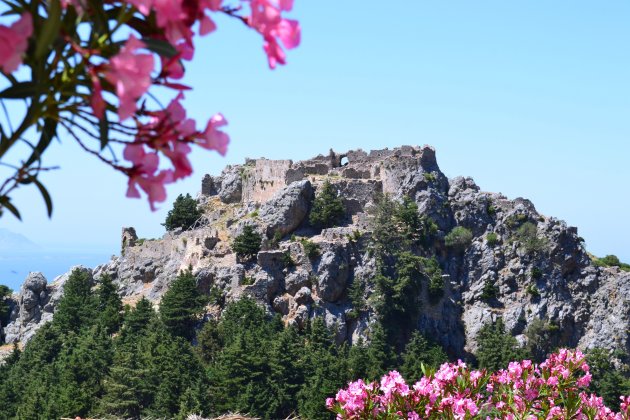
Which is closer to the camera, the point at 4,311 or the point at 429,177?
the point at 429,177

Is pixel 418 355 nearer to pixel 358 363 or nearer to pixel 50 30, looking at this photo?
pixel 358 363

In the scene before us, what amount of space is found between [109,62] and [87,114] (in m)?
0.19

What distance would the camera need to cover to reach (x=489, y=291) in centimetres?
3891

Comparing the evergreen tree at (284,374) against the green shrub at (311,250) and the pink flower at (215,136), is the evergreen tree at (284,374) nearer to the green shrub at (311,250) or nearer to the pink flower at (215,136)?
the green shrub at (311,250)

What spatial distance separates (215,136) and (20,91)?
1.32 feet

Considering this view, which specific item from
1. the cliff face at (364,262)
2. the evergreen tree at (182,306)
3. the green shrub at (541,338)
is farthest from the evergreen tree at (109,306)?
the green shrub at (541,338)

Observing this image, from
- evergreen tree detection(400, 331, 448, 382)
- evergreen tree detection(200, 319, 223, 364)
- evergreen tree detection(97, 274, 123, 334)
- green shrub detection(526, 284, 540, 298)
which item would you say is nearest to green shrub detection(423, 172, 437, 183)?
green shrub detection(526, 284, 540, 298)

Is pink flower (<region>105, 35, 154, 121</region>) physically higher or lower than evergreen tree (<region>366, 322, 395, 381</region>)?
lower

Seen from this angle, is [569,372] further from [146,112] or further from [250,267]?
[250,267]

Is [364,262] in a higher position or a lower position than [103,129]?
higher

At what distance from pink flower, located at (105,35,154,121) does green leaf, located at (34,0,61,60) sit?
0.11m

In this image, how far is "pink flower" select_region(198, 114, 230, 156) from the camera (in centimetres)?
178

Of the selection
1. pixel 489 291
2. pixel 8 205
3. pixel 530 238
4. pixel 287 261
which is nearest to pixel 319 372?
pixel 287 261

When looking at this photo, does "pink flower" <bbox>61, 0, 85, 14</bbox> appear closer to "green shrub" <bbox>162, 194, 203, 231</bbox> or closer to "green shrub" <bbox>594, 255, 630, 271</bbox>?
"green shrub" <bbox>162, 194, 203, 231</bbox>
